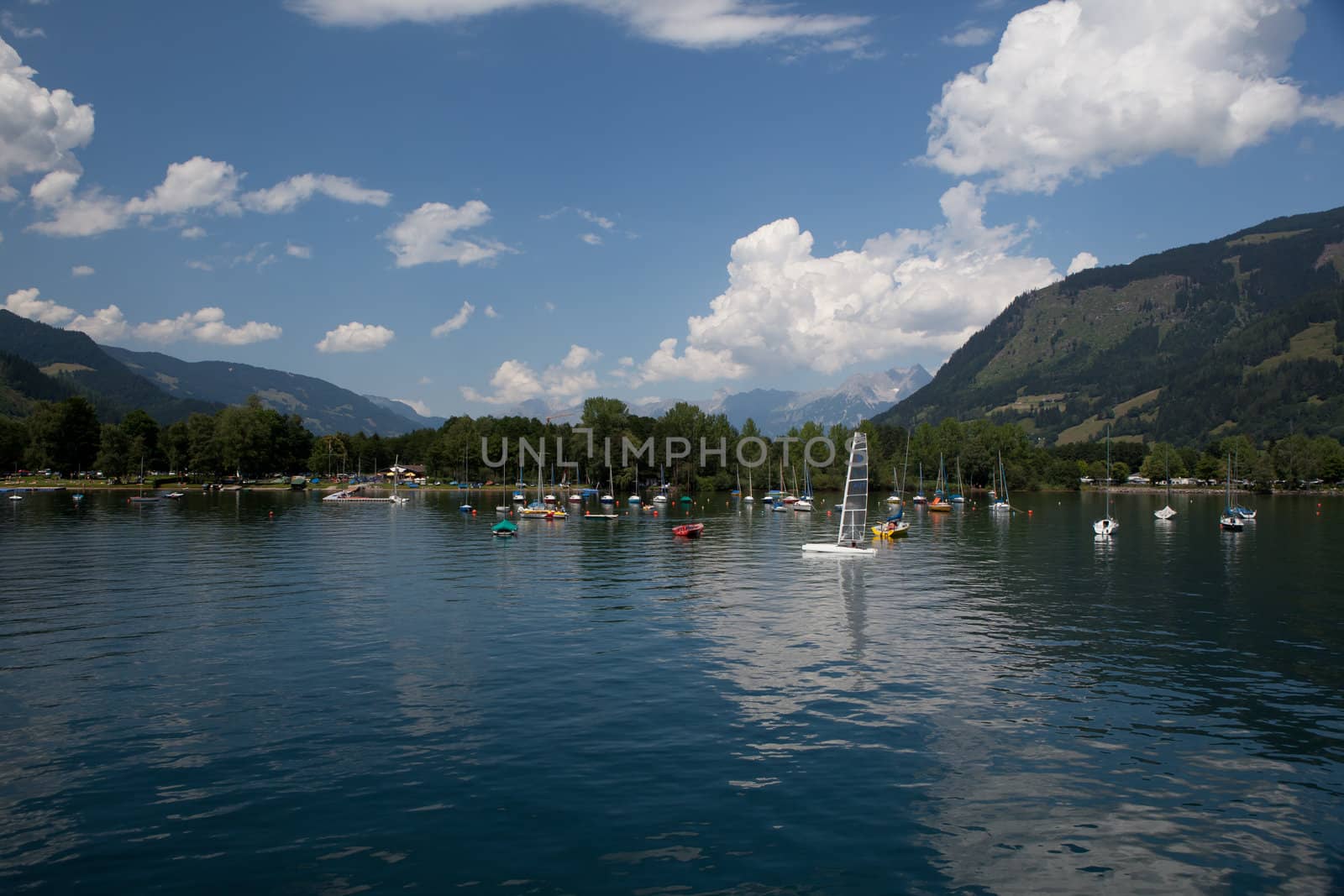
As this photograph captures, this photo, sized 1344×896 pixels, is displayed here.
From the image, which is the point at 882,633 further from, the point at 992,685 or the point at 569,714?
the point at 569,714

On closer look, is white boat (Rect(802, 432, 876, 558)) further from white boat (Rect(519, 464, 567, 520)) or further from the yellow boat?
white boat (Rect(519, 464, 567, 520))

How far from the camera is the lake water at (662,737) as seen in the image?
1920cm

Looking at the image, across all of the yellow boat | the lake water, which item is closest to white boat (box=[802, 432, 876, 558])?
the lake water

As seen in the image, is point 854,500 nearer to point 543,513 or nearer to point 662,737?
point 662,737

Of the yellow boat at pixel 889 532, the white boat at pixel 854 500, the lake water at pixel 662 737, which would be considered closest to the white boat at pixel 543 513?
the yellow boat at pixel 889 532

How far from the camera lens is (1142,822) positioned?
21641 millimetres

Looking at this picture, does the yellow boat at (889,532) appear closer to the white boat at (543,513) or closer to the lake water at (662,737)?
the lake water at (662,737)

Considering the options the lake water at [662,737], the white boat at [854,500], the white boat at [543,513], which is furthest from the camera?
the white boat at [543,513]

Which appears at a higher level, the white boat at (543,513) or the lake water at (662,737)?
the white boat at (543,513)

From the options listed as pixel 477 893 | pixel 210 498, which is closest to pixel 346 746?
pixel 477 893

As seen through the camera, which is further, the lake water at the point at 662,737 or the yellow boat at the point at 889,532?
the yellow boat at the point at 889,532

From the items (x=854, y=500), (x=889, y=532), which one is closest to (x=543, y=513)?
(x=889, y=532)

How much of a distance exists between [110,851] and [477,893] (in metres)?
9.37

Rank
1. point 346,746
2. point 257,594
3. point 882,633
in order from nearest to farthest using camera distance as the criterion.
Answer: point 346,746
point 882,633
point 257,594
